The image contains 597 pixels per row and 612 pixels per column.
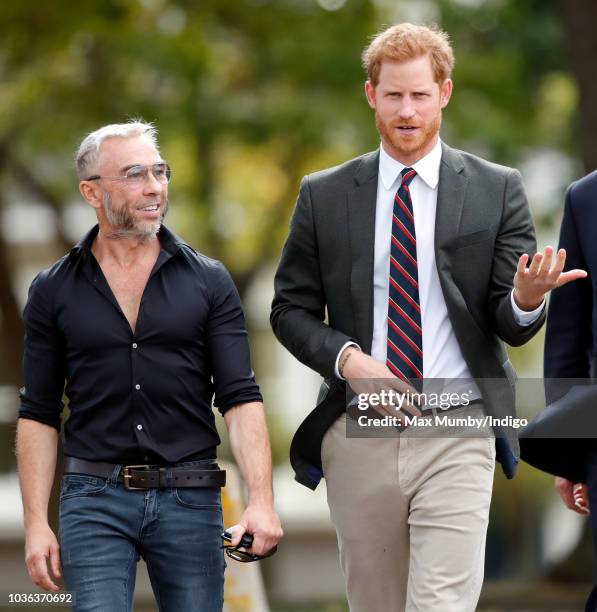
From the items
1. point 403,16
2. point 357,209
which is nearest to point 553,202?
point 403,16

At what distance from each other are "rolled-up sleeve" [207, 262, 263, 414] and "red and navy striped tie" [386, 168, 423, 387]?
1.73ft

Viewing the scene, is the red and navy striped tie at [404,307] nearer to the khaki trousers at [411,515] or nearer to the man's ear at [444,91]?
the khaki trousers at [411,515]

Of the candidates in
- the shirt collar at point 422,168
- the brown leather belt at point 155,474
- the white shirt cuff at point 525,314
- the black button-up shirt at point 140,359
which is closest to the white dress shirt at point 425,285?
the shirt collar at point 422,168

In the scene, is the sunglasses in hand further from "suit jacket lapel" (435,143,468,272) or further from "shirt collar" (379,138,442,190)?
"shirt collar" (379,138,442,190)

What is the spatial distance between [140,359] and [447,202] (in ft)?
4.16

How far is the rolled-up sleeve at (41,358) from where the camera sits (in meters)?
5.12

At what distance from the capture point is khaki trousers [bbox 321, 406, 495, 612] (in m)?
5.05

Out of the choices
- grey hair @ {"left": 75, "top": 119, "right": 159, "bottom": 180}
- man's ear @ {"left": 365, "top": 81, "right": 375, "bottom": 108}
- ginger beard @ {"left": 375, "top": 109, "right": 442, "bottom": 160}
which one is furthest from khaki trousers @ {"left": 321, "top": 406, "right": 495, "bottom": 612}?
grey hair @ {"left": 75, "top": 119, "right": 159, "bottom": 180}

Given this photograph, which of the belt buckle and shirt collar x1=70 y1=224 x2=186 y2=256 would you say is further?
shirt collar x1=70 y1=224 x2=186 y2=256

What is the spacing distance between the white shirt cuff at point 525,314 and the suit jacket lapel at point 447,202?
1.06 feet

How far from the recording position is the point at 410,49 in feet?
17.0

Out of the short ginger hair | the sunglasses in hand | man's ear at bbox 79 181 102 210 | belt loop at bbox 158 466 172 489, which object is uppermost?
the short ginger hair

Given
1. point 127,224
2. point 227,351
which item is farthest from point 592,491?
point 127,224

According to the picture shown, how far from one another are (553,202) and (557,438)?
342 inches
